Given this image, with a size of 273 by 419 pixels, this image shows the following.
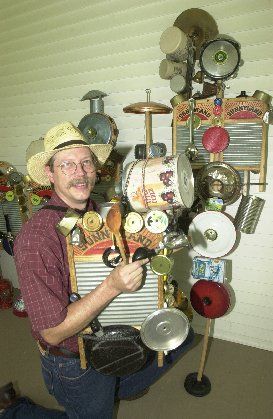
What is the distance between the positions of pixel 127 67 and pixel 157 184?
9.38 feet

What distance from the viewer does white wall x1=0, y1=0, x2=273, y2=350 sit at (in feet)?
11.5

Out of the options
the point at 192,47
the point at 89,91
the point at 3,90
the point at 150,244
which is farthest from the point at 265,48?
the point at 3,90

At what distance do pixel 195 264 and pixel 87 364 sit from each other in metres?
1.69

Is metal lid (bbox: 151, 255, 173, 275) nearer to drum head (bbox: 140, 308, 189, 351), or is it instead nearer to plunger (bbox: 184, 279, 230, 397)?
drum head (bbox: 140, 308, 189, 351)

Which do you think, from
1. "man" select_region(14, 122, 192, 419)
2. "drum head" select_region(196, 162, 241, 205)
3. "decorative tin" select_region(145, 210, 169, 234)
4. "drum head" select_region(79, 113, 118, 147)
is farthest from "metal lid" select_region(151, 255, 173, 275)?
"drum head" select_region(79, 113, 118, 147)

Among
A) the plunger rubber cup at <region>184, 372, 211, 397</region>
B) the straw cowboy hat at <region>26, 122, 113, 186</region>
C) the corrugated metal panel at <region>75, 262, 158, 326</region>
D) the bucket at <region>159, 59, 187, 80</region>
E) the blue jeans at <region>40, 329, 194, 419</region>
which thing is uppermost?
the bucket at <region>159, 59, 187, 80</region>

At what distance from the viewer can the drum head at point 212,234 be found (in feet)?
11.0

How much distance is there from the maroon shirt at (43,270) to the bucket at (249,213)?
2.26 m

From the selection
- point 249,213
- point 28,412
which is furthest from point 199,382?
point 249,213

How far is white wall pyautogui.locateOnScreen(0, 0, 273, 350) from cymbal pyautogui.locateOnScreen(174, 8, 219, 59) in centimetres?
14

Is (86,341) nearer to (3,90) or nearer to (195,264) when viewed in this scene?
(195,264)

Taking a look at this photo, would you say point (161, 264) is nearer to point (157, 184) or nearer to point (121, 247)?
point (121, 247)

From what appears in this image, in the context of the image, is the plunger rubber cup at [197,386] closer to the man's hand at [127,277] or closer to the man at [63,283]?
the man at [63,283]

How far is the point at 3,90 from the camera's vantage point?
550 cm
